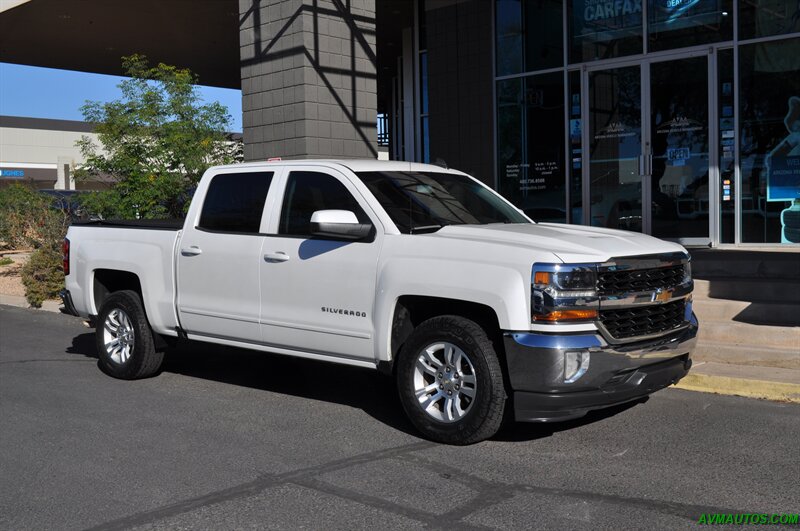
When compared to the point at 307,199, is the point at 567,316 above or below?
below

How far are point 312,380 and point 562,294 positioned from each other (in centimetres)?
353

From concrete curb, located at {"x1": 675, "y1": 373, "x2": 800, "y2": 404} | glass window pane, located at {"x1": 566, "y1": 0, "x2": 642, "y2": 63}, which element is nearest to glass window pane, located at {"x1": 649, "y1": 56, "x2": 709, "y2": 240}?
glass window pane, located at {"x1": 566, "y1": 0, "x2": 642, "y2": 63}

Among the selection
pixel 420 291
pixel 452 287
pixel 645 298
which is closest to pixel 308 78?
pixel 420 291

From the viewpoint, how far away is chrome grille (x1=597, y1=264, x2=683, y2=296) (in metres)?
5.43

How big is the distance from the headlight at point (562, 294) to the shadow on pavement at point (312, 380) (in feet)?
3.77

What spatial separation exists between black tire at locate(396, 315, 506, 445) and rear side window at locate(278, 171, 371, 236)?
1296 millimetres

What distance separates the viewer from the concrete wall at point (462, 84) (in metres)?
15.6

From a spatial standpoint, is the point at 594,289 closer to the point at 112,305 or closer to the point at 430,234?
the point at 430,234

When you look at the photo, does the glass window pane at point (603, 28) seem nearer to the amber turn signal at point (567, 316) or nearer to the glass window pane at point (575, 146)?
the glass window pane at point (575, 146)

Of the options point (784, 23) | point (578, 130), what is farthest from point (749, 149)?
point (578, 130)

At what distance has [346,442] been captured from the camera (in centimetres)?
588

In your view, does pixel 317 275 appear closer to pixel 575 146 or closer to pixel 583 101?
pixel 575 146

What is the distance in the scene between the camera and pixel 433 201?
6.57m

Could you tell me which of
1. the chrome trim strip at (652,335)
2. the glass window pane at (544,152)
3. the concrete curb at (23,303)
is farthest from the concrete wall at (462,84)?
Answer: the chrome trim strip at (652,335)
